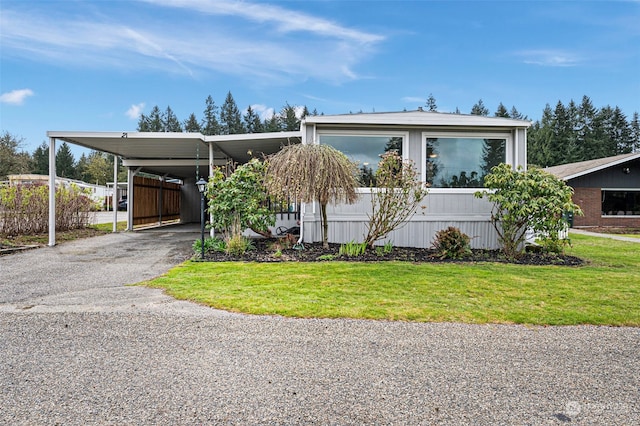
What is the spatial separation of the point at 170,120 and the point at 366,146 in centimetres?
5558

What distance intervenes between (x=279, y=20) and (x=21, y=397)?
46.2 ft

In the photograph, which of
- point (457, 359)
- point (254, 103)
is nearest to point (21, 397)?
point (457, 359)

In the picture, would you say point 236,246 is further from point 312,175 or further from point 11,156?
point 11,156

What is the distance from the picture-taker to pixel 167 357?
3.02 m

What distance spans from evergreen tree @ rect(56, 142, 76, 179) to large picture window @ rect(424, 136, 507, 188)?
53.3 meters

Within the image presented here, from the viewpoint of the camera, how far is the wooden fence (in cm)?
1447

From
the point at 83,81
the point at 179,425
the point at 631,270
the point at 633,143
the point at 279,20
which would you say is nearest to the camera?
the point at 179,425

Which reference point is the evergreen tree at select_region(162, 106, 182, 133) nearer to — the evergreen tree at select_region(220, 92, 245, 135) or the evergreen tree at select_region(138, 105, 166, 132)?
the evergreen tree at select_region(138, 105, 166, 132)

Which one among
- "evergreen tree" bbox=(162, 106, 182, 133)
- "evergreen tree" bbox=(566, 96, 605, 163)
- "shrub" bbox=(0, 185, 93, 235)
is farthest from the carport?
"evergreen tree" bbox=(162, 106, 182, 133)

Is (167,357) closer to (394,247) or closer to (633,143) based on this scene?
(394,247)

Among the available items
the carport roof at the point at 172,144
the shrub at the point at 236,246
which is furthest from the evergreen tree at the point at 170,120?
the shrub at the point at 236,246

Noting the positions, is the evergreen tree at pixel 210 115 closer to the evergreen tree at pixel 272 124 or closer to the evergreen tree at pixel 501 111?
the evergreen tree at pixel 272 124

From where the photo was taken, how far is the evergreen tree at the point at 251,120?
165ft

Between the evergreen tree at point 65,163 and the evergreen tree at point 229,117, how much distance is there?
A: 20.7m
